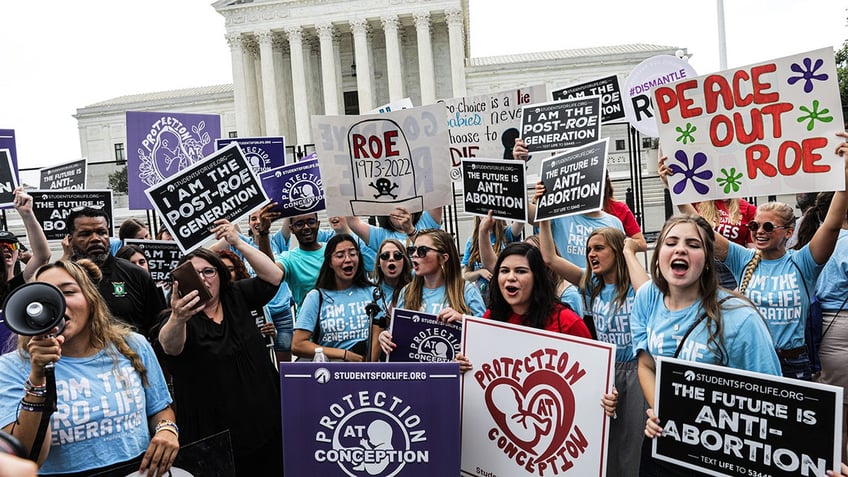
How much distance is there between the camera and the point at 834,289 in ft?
14.7

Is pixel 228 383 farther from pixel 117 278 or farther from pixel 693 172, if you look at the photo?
pixel 693 172

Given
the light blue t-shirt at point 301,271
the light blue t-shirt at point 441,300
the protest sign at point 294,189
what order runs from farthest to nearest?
the protest sign at point 294,189 < the light blue t-shirt at point 301,271 < the light blue t-shirt at point 441,300

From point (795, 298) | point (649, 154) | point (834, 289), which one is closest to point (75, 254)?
point (795, 298)

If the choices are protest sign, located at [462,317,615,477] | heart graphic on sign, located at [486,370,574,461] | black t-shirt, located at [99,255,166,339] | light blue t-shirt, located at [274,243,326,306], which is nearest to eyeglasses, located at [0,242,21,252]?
black t-shirt, located at [99,255,166,339]

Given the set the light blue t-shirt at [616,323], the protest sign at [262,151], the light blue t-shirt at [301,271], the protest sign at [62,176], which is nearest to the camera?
the light blue t-shirt at [616,323]

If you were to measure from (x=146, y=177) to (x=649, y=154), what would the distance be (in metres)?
19.1

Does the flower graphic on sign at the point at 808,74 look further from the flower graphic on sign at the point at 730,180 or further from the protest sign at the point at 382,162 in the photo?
the protest sign at the point at 382,162

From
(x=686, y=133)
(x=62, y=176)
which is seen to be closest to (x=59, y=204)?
(x=62, y=176)

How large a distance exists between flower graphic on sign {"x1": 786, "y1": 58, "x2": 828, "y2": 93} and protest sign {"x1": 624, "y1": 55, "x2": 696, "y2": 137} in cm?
455

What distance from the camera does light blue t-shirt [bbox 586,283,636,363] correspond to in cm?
433

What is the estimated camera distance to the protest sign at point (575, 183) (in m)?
5.36

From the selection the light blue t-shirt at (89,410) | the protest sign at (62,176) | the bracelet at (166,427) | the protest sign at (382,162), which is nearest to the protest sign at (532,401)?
the bracelet at (166,427)

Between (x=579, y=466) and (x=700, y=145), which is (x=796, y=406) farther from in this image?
(x=700, y=145)

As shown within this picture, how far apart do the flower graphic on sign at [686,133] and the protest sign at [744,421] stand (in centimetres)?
233
